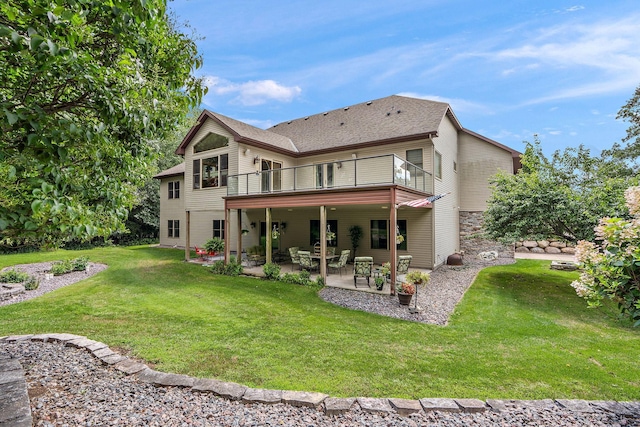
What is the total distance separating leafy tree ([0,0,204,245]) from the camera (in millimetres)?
2248

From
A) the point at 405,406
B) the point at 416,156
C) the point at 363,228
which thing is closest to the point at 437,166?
the point at 416,156

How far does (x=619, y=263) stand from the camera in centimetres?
298

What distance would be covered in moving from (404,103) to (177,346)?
50.5 feet

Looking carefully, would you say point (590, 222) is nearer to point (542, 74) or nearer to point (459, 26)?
point (459, 26)

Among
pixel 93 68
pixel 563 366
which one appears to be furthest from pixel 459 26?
pixel 93 68

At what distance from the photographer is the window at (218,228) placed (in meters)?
17.9

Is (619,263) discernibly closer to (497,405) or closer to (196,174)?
(497,405)

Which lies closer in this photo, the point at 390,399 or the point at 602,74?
Result: the point at 390,399

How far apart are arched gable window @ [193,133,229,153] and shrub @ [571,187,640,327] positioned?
14314mm

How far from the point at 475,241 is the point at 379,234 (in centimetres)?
635

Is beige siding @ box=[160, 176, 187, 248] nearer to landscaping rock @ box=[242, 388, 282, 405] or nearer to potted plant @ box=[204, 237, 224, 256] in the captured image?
potted plant @ box=[204, 237, 224, 256]

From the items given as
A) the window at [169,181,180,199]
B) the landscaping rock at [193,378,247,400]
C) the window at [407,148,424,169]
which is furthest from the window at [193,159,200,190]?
the landscaping rock at [193,378,247,400]

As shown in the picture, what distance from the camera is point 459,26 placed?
1162cm

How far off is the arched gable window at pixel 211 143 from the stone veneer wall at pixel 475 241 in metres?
13.9
